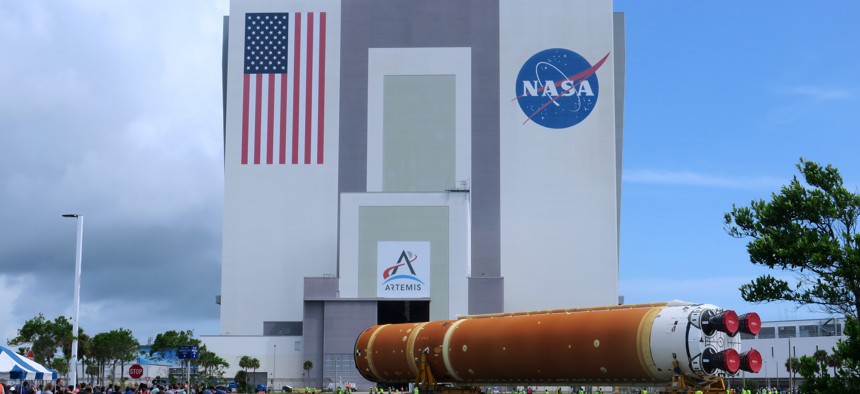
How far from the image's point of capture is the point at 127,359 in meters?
109

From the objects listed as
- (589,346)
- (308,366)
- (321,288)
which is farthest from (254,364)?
(589,346)

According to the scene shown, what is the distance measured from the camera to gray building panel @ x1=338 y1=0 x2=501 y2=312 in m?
100

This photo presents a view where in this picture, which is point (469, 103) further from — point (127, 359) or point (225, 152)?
point (127, 359)

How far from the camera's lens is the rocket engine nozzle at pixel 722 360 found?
3064cm

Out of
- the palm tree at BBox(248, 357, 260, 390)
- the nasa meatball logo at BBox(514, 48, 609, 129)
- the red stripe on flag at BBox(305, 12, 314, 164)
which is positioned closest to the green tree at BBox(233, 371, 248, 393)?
the palm tree at BBox(248, 357, 260, 390)

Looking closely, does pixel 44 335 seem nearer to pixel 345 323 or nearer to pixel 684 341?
pixel 345 323

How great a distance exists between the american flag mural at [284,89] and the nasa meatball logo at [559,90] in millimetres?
22401

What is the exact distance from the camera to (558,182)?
99688mm

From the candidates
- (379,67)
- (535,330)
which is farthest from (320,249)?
(535,330)

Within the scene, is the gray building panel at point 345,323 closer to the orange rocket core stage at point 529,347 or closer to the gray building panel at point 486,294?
the gray building panel at point 486,294

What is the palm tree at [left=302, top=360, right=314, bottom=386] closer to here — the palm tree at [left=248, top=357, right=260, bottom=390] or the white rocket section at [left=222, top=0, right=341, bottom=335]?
the palm tree at [left=248, top=357, right=260, bottom=390]

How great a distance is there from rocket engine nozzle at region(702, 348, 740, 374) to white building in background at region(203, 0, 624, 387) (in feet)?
215

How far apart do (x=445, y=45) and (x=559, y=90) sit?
44.3ft

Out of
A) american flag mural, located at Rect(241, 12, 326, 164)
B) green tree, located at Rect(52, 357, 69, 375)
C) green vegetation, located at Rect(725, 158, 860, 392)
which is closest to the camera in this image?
green vegetation, located at Rect(725, 158, 860, 392)
